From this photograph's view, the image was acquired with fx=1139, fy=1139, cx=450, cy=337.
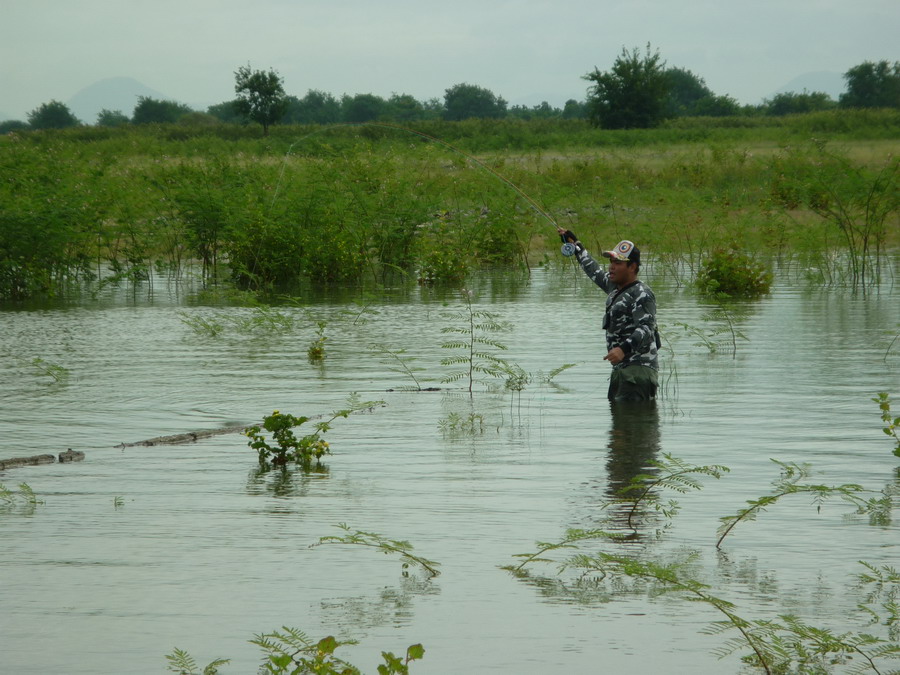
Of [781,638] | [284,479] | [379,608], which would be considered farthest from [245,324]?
[781,638]

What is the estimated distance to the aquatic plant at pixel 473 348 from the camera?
960 centimetres

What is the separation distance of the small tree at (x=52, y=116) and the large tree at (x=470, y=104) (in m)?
41.7

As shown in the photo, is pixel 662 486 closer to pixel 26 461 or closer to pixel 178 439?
pixel 178 439

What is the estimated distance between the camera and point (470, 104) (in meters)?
134

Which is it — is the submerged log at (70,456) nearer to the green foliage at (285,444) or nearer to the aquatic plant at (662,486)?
the green foliage at (285,444)

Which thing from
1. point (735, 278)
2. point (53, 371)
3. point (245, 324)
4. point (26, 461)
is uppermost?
point (735, 278)

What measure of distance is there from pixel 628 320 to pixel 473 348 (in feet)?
13.9

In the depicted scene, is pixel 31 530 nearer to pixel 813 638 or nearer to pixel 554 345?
pixel 813 638

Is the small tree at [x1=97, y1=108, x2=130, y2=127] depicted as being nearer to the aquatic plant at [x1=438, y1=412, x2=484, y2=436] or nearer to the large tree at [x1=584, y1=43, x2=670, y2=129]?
the large tree at [x1=584, y1=43, x2=670, y2=129]

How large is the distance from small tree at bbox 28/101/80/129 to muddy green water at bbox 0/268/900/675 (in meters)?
110

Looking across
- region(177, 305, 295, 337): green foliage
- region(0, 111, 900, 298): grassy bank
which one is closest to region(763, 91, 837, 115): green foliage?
region(0, 111, 900, 298): grassy bank

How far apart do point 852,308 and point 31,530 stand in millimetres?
13434

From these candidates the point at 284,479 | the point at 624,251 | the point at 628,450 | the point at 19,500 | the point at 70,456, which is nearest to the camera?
the point at 19,500

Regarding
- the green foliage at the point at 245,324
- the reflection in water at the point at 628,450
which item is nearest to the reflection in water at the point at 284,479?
the reflection in water at the point at 628,450
